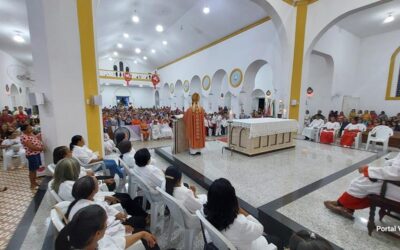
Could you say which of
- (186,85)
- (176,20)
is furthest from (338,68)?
(186,85)

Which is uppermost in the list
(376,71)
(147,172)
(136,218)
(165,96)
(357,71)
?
(357,71)

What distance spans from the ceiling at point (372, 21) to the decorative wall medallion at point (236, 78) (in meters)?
5.24

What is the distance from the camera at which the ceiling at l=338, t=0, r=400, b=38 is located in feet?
26.0

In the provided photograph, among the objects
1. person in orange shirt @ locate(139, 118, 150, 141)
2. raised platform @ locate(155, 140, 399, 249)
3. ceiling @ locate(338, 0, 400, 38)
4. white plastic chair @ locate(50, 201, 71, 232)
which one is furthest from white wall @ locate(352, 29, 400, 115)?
white plastic chair @ locate(50, 201, 71, 232)

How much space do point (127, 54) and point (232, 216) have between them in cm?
2174

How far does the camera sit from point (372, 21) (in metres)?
9.16

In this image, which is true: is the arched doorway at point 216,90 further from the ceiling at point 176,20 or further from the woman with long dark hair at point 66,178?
the woman with long dark hair at point 66,178

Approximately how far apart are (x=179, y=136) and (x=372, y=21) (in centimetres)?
1090

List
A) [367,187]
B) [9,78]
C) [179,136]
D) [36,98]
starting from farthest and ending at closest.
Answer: [9,78]
[179,136]
[36,98]
[367,187]

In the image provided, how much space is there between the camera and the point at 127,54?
65.8 feet

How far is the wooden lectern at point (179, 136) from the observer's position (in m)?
5.19

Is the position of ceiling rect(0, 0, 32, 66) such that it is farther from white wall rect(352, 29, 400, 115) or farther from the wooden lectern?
white wall rect(352, 29, 400, 115)

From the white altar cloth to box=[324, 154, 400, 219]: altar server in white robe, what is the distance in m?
2.51

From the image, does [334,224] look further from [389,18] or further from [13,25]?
[13,25]
